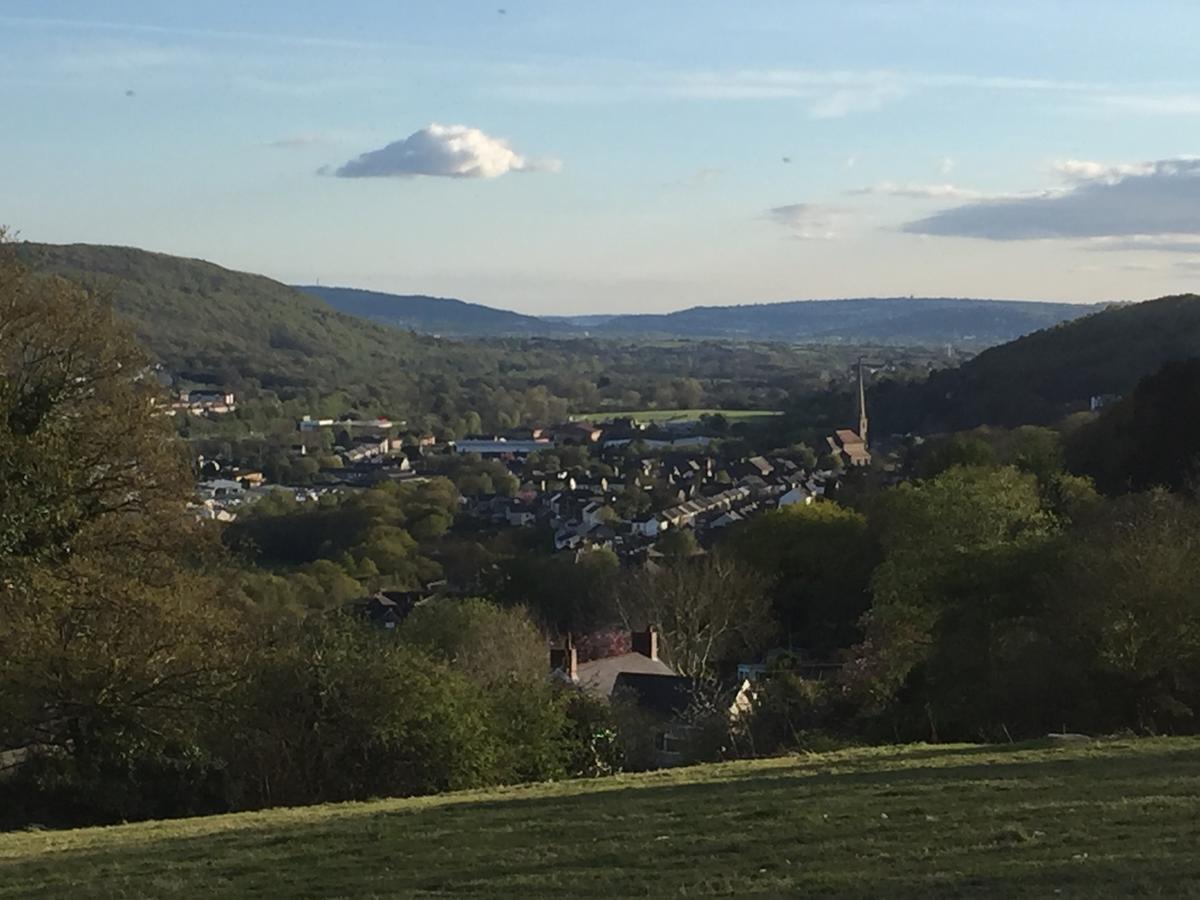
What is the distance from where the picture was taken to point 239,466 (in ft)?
352

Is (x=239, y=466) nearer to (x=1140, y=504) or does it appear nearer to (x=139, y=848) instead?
(x=1140, y=504)

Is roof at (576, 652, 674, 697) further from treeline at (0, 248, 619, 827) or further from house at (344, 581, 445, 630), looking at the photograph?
treeline at (0, 248, 619, 827)

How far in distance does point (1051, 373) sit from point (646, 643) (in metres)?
70.0

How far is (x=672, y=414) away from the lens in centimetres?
15600

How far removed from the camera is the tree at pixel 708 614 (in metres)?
39.5

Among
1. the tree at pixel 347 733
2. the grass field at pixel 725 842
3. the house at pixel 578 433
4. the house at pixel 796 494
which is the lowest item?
the house at pixel 796 494

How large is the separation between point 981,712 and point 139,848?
1298 centimetres

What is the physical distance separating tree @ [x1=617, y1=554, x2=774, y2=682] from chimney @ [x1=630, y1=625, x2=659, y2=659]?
3.44 ft

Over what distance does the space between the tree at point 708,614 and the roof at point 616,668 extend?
4.86 feet

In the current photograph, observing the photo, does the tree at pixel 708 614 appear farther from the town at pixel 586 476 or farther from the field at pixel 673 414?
the field at pixel 673 414

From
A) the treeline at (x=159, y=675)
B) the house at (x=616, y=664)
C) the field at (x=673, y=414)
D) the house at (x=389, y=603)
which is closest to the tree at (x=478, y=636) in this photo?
the house at (x=616, y=664)

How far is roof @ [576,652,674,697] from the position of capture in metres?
34.3

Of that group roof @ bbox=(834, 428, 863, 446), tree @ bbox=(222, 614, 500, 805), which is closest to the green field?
roof @ bbox=(834, 428, 863, 446)


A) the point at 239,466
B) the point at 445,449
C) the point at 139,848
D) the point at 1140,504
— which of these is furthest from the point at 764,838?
the point at 445,449
